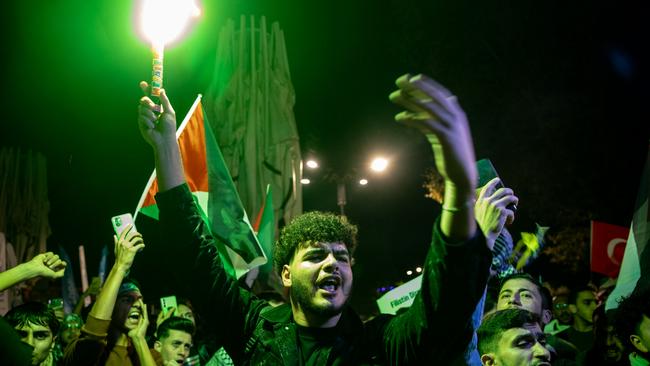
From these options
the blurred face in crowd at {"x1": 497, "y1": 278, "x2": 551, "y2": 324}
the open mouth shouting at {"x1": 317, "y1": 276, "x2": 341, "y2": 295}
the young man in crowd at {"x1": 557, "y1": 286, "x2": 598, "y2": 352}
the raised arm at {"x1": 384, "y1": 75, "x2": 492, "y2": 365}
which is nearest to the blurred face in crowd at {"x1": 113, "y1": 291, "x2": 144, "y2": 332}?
the open mouth shouting at {"x1": 317, "y1": 276, "x2": 341, "y2": 295}

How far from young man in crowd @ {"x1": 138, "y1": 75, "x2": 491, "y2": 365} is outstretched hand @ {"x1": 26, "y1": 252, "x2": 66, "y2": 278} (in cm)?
163

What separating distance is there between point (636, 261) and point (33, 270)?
5514 mm

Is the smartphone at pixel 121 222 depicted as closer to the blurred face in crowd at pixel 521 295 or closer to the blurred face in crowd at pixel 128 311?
the blurred face in crowd at pixel 128 311

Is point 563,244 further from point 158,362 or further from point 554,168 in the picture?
point 158,362

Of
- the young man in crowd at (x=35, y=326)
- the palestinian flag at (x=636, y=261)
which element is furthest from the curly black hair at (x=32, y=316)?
the palestinian flag at (x=636, y=261)

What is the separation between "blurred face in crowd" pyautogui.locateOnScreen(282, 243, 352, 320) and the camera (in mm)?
2977

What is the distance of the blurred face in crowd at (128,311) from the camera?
5.47m

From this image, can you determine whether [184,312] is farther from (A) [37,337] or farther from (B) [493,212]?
(B) [493,212]

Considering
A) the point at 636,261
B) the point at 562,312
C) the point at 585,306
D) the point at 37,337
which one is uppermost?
the point at 636,261

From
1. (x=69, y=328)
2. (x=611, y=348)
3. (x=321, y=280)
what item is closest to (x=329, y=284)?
(x=321, y=280)

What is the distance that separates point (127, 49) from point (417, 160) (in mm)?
13573

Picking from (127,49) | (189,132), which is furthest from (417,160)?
(189,132)

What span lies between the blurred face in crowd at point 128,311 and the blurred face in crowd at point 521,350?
3.18 meters

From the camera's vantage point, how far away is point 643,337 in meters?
4.58
